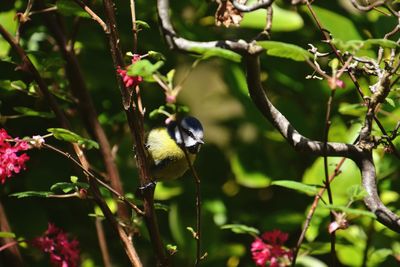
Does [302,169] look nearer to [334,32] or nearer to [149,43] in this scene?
[334,32]

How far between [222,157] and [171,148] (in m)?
0.23

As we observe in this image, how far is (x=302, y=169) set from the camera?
2322 mm

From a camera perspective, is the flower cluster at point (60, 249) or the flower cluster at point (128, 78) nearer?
the flower cluster at point (128, 78)

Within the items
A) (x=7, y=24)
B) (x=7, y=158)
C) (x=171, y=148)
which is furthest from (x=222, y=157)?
(x=7, y=158)

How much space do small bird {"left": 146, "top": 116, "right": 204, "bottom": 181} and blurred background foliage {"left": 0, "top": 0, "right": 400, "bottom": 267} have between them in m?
0.08

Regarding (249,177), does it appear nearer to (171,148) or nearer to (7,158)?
(171,148)

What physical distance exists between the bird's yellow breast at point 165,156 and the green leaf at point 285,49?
109 centimetres

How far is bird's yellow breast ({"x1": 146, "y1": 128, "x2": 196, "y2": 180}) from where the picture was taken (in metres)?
2.14

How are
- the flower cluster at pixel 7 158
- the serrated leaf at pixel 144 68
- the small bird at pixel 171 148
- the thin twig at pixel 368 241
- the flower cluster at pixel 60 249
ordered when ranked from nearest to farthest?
the serrated leaf at pixel 144 68, the flower cluster at pixel 7 158, the flower cluster at pixel 60 249, the thin twig at pixel 368 241, the small bird at pixel 171 148

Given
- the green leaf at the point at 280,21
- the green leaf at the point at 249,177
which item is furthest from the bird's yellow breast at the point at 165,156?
the green leaf at the point at 280,21

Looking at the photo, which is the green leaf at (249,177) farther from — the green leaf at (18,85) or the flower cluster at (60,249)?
the green leaf at (18,85)

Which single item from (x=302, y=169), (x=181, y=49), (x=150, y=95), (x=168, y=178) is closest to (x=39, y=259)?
(x=168, y=178)

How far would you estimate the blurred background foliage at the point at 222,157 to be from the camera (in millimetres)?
1954

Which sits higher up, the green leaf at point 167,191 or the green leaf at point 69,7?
the green leaf at point 69,7
